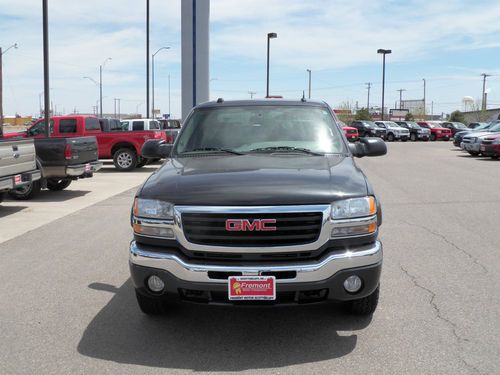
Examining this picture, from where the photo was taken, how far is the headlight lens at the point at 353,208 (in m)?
3.81

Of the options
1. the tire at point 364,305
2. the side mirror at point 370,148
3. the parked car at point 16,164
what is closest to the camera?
the tire at point 364,305

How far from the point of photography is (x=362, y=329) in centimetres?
427

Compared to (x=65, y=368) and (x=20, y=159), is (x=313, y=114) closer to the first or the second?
(x=65, y=368)

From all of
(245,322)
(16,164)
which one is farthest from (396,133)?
(245,322)

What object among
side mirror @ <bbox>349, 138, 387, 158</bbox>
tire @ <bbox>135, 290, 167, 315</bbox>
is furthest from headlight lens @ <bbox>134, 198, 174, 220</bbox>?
side mirror @ <bbox>349, 138, 387, 158</bbox>

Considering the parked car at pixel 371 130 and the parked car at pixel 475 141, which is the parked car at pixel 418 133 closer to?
the parked car at pixel 371 130

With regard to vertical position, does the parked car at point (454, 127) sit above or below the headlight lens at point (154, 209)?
above

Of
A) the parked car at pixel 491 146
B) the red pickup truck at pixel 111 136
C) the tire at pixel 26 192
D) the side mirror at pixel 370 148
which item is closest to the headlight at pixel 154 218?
the side mirror at pixel 370 148

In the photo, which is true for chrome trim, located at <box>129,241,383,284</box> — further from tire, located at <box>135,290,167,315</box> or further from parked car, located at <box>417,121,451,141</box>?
parked car, located at <box>417,121,451,141</box>

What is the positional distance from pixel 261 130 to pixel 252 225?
185cm

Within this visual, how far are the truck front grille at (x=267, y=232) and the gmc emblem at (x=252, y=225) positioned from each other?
1 cm

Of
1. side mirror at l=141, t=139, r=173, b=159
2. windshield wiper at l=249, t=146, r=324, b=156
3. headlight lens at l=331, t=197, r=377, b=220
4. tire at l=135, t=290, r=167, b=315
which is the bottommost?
tire at l=135, t=290, r=167, b=315

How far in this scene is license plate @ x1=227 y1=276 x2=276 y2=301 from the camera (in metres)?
3.69

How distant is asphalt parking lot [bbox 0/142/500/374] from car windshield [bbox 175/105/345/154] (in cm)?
148
